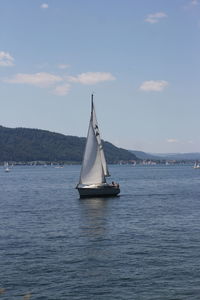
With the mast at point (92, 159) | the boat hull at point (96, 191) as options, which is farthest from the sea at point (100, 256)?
the mast at point (92, 159)

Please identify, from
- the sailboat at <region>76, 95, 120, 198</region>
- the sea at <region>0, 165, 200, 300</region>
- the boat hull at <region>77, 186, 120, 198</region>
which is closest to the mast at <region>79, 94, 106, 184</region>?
the sailboat at <region>76, 95, 120, 198</region>

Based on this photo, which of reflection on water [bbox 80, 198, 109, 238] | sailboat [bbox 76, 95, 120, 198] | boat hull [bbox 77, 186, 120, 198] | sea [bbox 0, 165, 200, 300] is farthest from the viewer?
sailboat [bbox 76, 95, 120, 198]

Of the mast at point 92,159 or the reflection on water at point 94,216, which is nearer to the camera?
the reflection on water at point 94,216

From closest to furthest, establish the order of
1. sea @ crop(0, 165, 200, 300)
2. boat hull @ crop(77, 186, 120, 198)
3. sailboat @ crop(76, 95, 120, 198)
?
sea @ crop(0, 165, 200, 300), boat hull @ crop(77, 186, 120, 198), sailboat @ crop(76, 95, 120, 198)

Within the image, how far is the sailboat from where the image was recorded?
8850 cm

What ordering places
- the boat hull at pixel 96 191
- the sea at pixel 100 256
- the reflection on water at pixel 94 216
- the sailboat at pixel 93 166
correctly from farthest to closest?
1. the sailboat at pixel 93 166
2. the boat hull at pixel 96 191
3. the reflection on water at pixel 94 216
4. the sea at pixel 100 256

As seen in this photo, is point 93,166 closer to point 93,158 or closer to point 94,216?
point 93,158

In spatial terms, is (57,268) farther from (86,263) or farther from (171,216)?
(171,216)

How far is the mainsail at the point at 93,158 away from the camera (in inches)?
3487

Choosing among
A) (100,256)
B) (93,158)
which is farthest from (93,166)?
(100,256)

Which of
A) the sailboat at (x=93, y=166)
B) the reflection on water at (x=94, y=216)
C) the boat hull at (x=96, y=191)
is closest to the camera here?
the reflection on water at (x=94, y=216)

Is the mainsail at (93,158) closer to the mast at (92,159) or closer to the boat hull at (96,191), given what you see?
the mast at (92,159)

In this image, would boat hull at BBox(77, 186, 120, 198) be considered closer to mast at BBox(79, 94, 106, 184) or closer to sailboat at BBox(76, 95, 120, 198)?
sailboat at BBox(76, 95, 120, 198)

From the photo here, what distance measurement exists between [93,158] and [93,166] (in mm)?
1565
